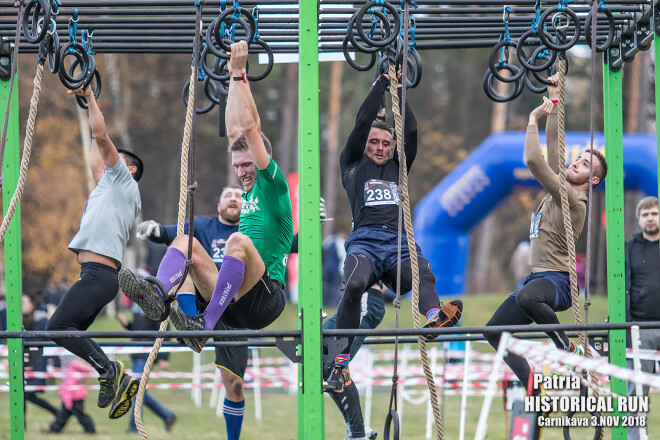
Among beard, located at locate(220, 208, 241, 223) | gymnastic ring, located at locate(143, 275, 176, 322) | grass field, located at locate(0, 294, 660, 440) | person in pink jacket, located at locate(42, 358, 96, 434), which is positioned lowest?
grass field, located at locate(0, 294, 660, 440)

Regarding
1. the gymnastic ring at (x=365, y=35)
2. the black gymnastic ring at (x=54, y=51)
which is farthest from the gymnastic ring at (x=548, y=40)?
the black gymnastic ring at (x=54, y=51)

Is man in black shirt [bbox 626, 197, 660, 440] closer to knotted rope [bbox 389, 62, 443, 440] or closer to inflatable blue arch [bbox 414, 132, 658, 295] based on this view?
knotted rope [bbox 389, 62, 443, 440]

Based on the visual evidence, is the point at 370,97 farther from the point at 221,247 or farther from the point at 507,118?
the point at 507,118

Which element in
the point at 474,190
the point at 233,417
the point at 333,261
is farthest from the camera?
the point at 333,261

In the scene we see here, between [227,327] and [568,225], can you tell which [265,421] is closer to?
[227,327]

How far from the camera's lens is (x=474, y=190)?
44.4 ft

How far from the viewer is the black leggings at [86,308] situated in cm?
522

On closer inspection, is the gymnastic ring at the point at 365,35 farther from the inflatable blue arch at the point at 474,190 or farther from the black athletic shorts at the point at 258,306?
the inflatable blue arch at the point at 474,190

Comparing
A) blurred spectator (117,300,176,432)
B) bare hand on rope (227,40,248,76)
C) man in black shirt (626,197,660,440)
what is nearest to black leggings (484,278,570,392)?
bare hand on rope (227,40,248,76)

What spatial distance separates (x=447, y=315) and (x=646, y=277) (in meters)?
3.29

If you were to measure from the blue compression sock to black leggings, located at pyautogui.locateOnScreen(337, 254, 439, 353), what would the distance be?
4.99ft

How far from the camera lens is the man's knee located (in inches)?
242

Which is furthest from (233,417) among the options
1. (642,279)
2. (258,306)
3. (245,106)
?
(642,279)

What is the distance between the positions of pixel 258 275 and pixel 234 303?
24 centimetres
